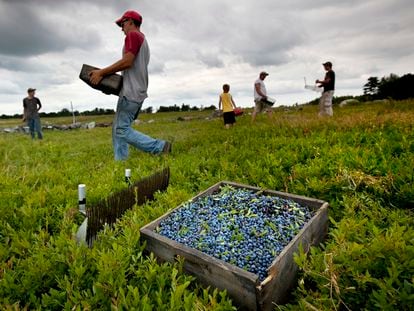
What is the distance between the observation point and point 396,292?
5.30 ft

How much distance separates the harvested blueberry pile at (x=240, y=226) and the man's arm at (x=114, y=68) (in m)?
3.71

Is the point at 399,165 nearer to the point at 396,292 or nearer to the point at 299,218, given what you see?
the point at 299,218

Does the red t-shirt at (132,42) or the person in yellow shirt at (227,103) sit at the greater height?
the red t-shirt at (132,42)

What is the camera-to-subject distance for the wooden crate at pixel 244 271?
1838 millimetres

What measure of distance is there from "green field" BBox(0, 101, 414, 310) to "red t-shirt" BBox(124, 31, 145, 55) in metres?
2.28

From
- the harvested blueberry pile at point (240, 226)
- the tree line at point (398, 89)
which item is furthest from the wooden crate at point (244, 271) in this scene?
the tree line at point (398, 89)

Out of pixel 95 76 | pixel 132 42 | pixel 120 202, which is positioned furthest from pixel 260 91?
pixel 120 202

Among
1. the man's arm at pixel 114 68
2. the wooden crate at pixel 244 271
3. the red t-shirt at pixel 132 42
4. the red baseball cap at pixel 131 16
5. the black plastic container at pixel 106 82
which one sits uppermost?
the red baseball cap at pixel 131 16

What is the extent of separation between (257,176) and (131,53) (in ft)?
Result: 11.9

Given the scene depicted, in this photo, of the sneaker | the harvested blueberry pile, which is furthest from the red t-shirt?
the harvested blueberry pile

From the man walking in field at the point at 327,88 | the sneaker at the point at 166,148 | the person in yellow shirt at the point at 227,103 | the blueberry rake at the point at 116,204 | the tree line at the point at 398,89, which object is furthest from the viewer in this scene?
the tree line at the point at 398,89

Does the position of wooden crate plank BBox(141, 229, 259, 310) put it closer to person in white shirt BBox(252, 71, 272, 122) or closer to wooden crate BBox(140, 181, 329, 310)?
wooden crate BBox(140, 181, 329, 310)

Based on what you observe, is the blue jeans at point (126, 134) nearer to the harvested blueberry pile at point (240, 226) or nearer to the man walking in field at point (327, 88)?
the harvested blueberry pile at point (240, 226)

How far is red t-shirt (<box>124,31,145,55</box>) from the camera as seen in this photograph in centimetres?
563
